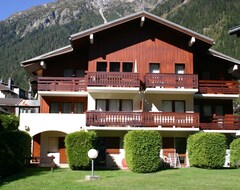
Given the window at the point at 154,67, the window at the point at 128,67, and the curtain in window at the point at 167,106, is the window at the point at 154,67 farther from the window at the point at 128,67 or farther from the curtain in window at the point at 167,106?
the curtain in window at the point at 167,106

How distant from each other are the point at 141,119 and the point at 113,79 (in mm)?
3553

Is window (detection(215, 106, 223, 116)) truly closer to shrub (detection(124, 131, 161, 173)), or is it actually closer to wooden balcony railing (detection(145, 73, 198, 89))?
wooden balcony railing (detection(145, 73, 198, 89))

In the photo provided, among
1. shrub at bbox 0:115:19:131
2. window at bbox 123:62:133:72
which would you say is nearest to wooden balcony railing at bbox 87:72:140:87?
window at bbox 123:62:133:72

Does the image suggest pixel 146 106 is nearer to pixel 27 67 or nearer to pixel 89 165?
pixel 89 165

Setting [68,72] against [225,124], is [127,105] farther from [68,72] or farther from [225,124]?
[225,124]

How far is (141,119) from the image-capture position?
27000 mm

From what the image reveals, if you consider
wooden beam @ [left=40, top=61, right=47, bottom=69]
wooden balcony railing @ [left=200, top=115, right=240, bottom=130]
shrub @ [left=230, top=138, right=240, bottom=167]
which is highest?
wooden beam @ [left=40, top=61, right=47, bottom=69]

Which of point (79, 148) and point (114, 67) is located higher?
point (114, 67)

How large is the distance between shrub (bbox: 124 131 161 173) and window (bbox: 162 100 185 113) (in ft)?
20.1

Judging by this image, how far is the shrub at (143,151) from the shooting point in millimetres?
23172

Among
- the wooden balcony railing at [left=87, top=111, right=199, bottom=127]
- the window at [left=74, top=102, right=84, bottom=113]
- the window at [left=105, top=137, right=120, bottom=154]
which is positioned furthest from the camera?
the window at [left=74, top=102, right=84, bottom=113]

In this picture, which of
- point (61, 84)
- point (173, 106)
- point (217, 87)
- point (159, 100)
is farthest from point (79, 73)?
point (217, 87)

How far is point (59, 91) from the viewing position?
1141 inches

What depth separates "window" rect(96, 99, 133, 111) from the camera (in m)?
29.3
